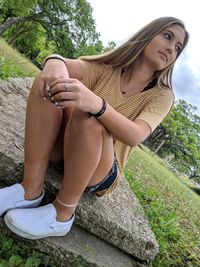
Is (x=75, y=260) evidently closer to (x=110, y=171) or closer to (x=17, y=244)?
(x=17, y=244)

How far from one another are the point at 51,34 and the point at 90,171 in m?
34.7

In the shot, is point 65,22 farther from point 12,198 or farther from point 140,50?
point 12,198

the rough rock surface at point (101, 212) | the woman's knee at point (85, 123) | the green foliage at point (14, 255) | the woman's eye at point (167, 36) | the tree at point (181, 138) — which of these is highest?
the woman's eye at point (167, 36)

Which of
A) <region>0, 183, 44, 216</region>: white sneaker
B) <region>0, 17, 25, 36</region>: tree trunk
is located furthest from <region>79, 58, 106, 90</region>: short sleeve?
<region>0, 17, 25, 36</region>: tree trunk

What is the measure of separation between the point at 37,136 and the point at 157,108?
968 mm

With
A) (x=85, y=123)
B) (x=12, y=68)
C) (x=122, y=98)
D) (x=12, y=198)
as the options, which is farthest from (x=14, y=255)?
(x=12, y=68)

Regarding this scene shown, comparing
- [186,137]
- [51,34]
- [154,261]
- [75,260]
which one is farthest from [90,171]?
[186,137]

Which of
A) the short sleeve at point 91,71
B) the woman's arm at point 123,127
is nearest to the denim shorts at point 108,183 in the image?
the woman's arm at point 123,127

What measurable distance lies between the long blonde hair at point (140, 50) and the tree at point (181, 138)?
55.0m

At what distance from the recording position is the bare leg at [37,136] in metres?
2.52

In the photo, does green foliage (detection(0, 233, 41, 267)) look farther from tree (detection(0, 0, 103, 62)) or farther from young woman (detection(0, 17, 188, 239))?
tree (detection(0, 0, 103, 62))

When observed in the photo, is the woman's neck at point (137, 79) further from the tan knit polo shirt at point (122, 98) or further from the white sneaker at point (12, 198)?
the white sneaker at point (12, 198)

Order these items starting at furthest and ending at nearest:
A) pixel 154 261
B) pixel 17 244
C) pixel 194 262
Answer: pixel 194 262 < pixel 154 261 < pixel 17 244

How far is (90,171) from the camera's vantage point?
2479mm
